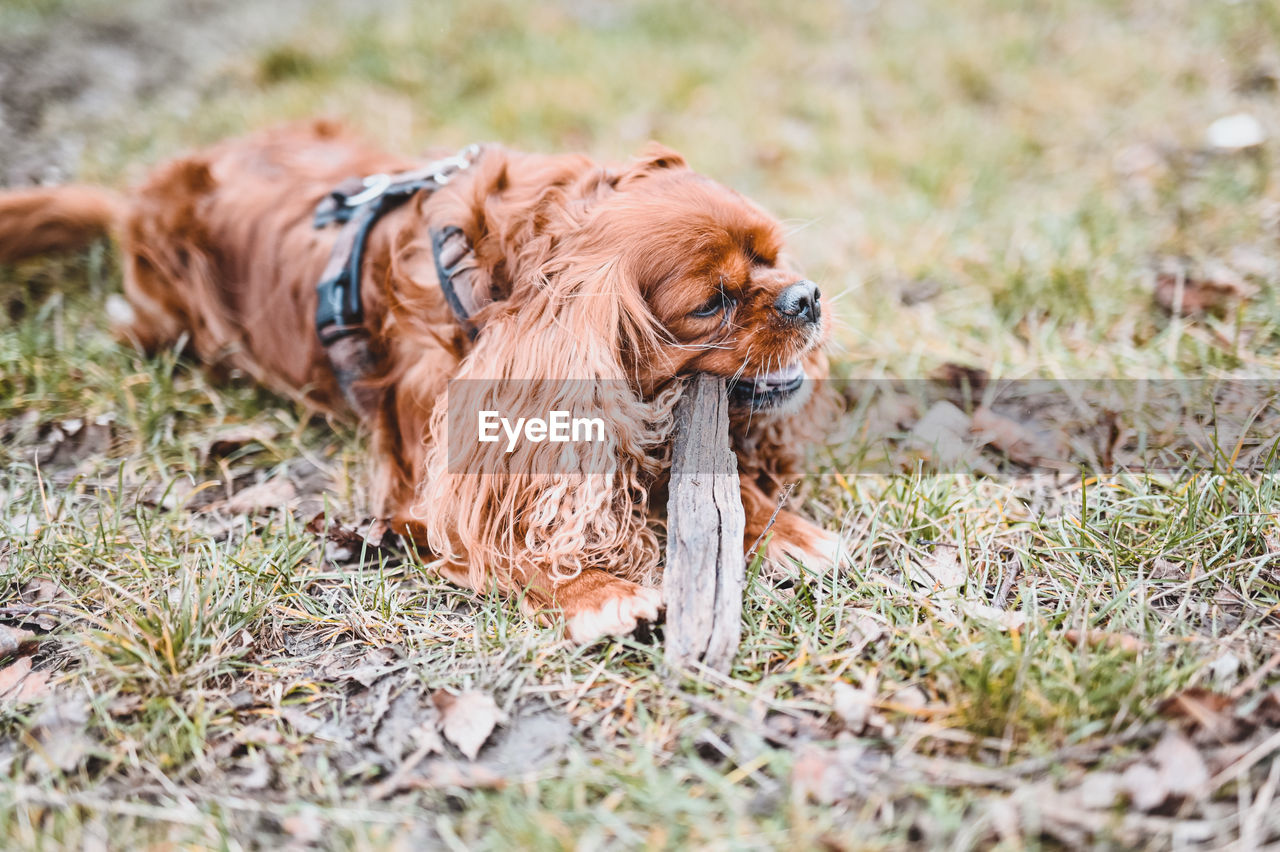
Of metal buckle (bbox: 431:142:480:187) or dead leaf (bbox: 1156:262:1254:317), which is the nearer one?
metal buckle (bbox: 431:142:480:187)

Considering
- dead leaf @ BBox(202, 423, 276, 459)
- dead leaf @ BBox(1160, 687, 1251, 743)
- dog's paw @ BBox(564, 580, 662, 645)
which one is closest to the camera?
dead leaf @ BBox(1160, 687, 1251, 743)

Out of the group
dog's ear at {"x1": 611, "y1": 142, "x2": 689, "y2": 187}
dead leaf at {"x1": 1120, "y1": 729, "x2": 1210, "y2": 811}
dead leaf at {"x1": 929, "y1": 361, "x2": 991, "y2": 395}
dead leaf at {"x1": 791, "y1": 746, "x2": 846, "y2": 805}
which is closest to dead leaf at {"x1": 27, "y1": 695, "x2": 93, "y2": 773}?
dead leaf at {"x1": 791, "y1": 746, "x2": 846, "y2": 805}

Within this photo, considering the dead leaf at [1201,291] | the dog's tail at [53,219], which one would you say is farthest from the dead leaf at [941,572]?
the dog's tail at [53,219]

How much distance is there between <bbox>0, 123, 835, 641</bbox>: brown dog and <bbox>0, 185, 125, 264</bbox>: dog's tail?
58.6 inches

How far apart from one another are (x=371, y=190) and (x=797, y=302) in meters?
1.43

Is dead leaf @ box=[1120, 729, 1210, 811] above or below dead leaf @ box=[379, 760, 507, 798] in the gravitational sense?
above

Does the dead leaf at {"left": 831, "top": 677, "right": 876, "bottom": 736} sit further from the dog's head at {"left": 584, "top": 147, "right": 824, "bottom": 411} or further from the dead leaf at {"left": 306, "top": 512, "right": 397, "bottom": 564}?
the dead leaf at {"left": 306, "top": 512, "right": 397, "bottom": 564}

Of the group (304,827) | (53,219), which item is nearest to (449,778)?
(304,827)

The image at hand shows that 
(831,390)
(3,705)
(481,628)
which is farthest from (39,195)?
(831,390)

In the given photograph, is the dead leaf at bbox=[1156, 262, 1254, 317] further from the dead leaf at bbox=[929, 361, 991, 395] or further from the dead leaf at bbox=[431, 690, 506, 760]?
the dead leaf at bbox=[431, 690, 506, 760]

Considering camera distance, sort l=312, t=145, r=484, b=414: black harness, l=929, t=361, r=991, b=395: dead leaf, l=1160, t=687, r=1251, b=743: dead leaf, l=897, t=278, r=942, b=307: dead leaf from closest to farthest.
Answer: l=1160, t=687, r=1251, b=743: dead leaf < l=312, t=145, r=484, b=414: black harness < l=929, t=361, r=991, b=395: dead leaf < l=897, t=278, r=942, b=307: dead leaf

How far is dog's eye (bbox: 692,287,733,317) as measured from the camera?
2.31 meters

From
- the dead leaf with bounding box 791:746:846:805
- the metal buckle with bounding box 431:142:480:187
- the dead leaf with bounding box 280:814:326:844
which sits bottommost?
the dead leaf with bounding box 280:814:326:844

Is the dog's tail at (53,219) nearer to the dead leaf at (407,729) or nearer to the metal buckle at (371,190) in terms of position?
the metal buckle at (371,190)
